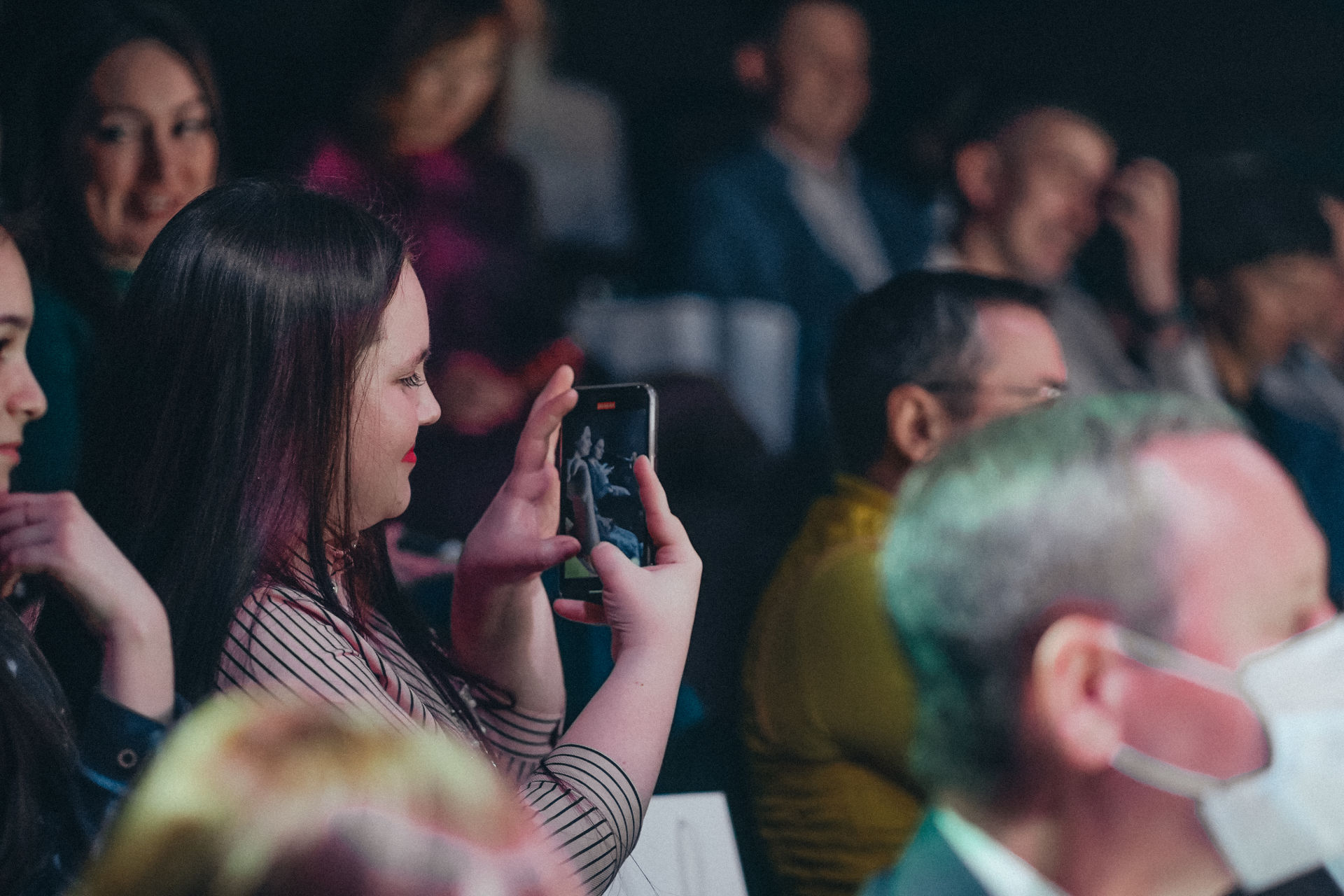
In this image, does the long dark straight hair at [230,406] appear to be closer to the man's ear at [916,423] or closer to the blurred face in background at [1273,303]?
the man's ear at [916,423]

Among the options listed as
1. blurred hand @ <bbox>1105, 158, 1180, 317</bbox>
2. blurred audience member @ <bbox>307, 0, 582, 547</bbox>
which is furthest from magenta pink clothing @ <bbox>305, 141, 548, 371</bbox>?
blurred hand @ <bbox>1105, 158, 1180, 317</bbox>

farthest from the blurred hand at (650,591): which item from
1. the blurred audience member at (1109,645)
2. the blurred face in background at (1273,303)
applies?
the blurred face in background at (1273,303)

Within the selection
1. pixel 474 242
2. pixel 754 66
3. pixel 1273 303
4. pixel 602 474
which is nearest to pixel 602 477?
pixel 602 474

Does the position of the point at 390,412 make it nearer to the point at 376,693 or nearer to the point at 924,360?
the point at 376,693

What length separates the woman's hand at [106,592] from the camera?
3.22ft

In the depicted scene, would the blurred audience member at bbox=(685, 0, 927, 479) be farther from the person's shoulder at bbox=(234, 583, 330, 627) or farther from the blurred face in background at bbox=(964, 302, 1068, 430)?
the person's shoulder at bbox=(234, 583, 330, 627)

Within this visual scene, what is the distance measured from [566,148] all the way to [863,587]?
1.76 m

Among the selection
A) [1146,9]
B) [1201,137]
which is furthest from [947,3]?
[1201,137]

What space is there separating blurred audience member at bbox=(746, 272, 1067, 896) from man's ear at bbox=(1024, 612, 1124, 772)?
225 mm

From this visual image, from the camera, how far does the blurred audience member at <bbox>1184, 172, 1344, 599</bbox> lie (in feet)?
10.2

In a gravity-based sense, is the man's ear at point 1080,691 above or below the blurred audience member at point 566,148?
below

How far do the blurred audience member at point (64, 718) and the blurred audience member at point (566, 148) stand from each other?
1948 mm

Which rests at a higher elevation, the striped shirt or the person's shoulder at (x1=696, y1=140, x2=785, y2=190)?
the person's shoulder at (x1=696, y1=140, x2=785, y2=190)

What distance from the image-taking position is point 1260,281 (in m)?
3.12
